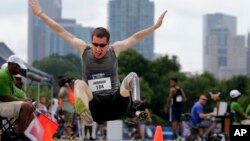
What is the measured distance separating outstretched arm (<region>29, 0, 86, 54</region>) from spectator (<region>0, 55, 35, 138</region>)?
1.99 metres

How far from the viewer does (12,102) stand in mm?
12148

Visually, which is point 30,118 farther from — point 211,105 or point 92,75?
point 211,105

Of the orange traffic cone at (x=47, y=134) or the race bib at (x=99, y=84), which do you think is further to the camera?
the orange traffic cone at (x=47, y=134)

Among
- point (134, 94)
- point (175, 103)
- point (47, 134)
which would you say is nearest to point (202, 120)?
point (175, 103)

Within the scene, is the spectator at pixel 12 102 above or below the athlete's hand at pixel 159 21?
below

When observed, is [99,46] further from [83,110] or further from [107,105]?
[83,110]

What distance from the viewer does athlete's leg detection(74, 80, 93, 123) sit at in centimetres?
978

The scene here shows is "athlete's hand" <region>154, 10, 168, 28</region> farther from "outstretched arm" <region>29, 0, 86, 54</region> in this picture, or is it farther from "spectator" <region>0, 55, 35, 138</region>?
"spectator" <region>0, 55, 35, 138</region>

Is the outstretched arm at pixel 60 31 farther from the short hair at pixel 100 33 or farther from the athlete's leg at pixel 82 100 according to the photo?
the athlete's leg at pixel 82 100

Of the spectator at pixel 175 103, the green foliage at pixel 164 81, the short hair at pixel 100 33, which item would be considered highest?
the short hair at pixel 100 33

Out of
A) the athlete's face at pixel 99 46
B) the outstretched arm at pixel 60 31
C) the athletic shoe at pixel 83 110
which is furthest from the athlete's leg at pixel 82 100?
the outstretched arm at pixel 60 31

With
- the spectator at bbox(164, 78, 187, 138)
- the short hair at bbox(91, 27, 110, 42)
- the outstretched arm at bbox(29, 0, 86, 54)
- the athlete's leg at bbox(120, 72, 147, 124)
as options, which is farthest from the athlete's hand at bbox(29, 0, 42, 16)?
the spectator at bbox(164, 78, 187, 138)

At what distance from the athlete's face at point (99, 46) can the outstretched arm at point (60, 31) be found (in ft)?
0.73

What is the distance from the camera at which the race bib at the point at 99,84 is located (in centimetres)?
1035
